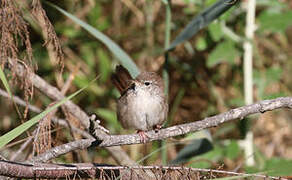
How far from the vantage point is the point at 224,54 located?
4.12 metres

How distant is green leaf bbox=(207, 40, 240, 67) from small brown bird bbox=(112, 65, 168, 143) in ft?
2.27

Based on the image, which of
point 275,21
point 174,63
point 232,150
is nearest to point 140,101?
point 232,150

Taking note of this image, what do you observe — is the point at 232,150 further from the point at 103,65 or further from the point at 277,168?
the point at 103,65

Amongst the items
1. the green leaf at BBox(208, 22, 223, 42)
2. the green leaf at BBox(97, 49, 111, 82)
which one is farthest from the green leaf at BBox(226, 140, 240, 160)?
the green leaf at BBox(97, 49, 111, 82)

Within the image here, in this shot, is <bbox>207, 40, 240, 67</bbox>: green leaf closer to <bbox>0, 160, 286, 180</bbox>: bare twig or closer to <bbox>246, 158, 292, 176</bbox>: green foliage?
<bbox>246, 158, 292, 176</bbox>: green foliage

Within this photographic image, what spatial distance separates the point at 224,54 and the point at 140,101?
1044 mm

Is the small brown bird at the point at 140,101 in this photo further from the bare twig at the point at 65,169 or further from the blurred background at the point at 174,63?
the bare twig at the point at 65,169

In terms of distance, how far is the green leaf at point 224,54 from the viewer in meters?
4.08

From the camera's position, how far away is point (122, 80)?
3582mm

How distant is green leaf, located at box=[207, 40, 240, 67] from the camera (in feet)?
13.4

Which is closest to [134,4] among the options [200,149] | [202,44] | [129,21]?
[129,21]

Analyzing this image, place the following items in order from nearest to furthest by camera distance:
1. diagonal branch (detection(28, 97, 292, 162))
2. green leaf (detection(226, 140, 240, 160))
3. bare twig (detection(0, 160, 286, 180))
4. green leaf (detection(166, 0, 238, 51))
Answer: bare twig (detection(0, 160, 286, 180))
diagonal branch (detection(28, 97, 292, 162))
green leaf (detection(166, 0, 238, 51))
green leaf (detection(226, 140, 240, 160))

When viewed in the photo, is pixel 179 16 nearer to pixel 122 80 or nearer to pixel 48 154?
pixel 122 80

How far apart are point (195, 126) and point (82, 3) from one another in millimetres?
3098
